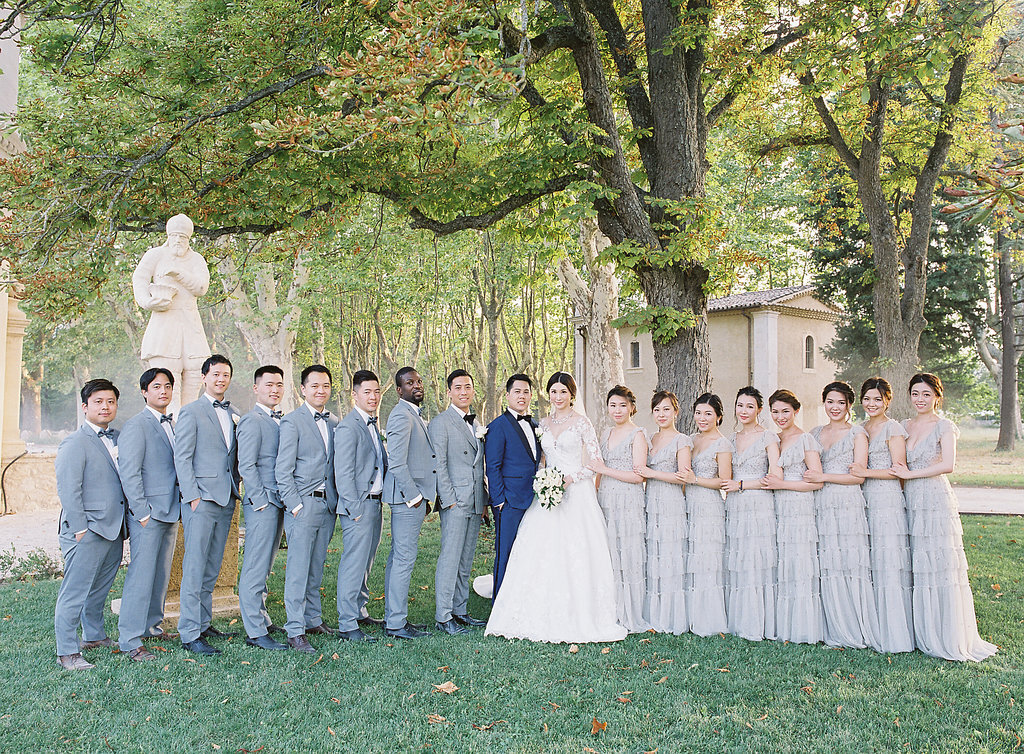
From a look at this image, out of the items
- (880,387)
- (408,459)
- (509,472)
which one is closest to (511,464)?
(509,472)

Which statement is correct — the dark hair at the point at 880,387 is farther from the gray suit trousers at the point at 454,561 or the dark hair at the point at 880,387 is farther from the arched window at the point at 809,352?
the arched window at the point at 809,352

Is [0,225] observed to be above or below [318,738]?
above

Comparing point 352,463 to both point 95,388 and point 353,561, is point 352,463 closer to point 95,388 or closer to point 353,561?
point 353,561

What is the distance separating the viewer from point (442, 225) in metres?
9.97

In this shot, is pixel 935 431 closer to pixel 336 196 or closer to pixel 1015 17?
pixel 336 196

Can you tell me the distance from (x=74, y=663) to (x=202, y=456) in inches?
65.6

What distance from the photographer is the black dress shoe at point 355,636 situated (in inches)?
252

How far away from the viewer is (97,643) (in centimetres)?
614

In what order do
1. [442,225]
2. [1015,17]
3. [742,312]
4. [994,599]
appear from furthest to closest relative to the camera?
[742,312], [1015,17], [442,225], [994,599]

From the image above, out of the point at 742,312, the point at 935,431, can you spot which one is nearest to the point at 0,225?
the point at 935,431

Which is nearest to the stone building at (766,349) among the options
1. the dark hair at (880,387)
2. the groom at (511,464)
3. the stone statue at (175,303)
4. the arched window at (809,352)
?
the arched window at (809,352)

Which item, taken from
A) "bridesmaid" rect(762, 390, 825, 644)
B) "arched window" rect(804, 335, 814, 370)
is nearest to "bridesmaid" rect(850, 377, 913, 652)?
"bridesmaid" rect(762, 390, 825, 644)

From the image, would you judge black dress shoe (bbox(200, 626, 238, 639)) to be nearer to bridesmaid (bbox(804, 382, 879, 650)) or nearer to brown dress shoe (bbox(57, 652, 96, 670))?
brown dress shoe (bbox(57, 652, 96, 670))

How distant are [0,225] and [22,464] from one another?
8070mm
